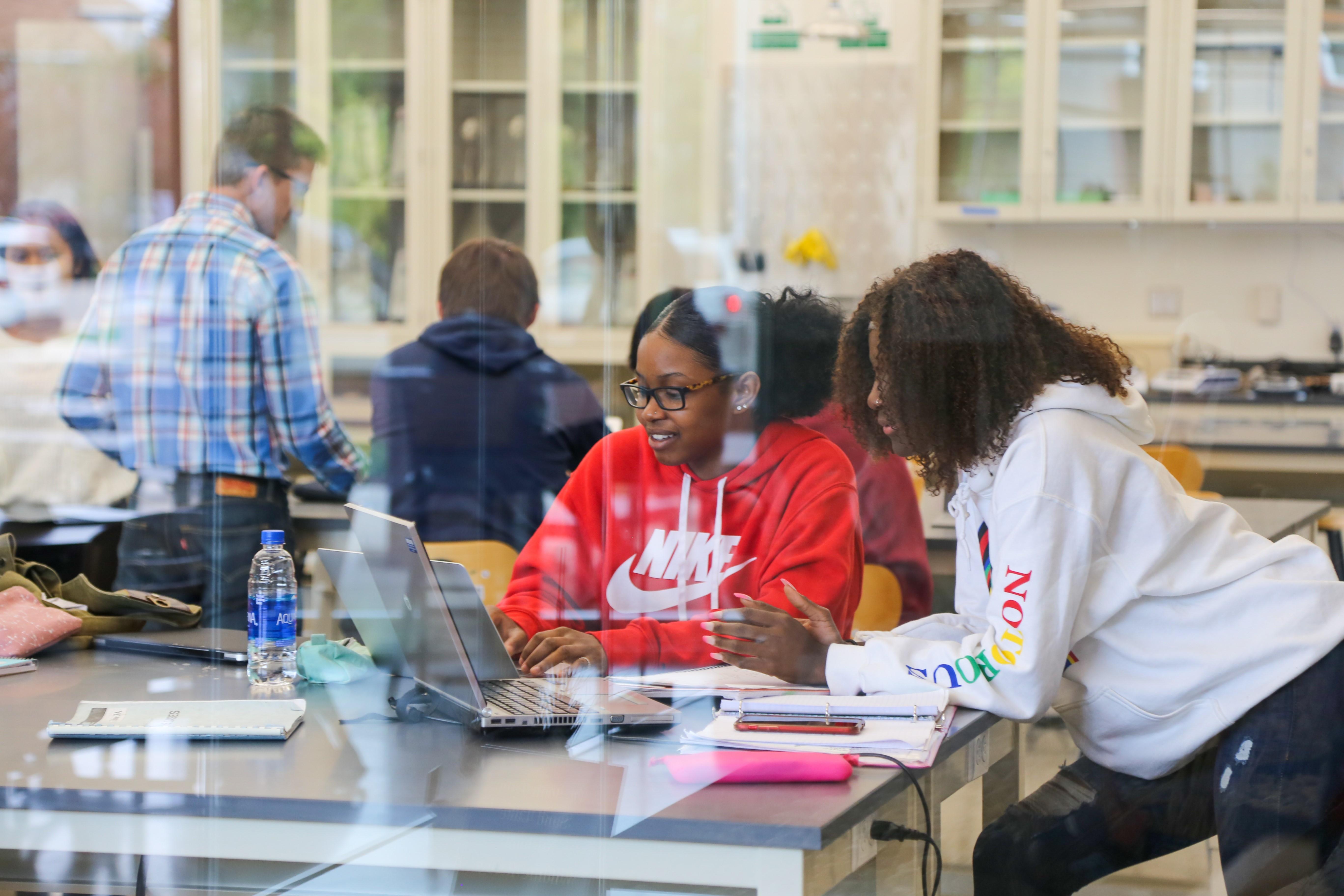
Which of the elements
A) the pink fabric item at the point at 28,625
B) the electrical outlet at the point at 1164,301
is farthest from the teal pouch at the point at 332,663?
the electrical outlet at the point at 1164,301

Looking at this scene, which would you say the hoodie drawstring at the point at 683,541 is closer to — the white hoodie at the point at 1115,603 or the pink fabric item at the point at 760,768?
the white hoodie at the point at 1115,603

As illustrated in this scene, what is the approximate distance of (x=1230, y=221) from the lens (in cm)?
303

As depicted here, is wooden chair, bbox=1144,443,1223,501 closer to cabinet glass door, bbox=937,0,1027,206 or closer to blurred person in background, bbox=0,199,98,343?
cabinet glass door, bbox=937,0,1027,206

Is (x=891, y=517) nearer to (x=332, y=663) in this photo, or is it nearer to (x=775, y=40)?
(x=332, y=663)

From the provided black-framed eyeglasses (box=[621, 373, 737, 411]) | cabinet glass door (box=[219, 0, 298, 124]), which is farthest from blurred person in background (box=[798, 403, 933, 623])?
cabinet glass door (box=[219, 0, 298, 124])

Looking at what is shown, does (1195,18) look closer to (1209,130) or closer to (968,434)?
(1209,130)

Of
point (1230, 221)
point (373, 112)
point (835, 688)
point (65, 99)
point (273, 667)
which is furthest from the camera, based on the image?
point (373, 112)

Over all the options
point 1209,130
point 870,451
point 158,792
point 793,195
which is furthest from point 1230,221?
point 158,792

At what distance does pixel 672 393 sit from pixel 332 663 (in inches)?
23.4

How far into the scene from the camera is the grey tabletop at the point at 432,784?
1130mm

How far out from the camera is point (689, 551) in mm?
1844

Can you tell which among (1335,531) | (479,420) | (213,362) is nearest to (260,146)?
(213,362)

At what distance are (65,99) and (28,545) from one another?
171cm

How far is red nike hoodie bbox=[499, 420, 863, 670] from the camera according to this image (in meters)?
1.73
